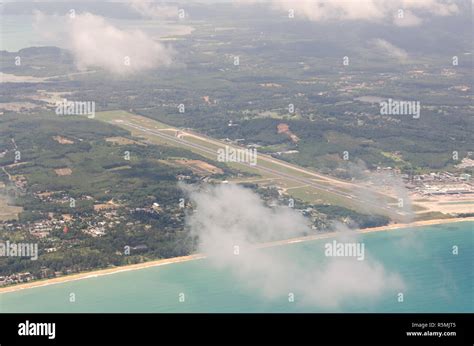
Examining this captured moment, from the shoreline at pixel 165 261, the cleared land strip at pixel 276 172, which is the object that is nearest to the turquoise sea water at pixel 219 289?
the shoreline at pixel 165 261

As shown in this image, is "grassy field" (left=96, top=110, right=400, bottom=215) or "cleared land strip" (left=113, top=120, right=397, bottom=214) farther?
"grassy field" (left=96, top=110, right=400, bottom=215)

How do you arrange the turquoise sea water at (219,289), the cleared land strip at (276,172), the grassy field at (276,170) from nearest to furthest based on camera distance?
the turquoise sea water at (219,289) → the cleared land strip at (276,172) → the grassy field at (276,170)

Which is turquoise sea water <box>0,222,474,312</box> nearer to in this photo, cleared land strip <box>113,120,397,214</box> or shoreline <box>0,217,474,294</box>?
shoreline <box>0,217,474,294</box>

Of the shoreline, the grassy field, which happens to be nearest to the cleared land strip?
the grassy field

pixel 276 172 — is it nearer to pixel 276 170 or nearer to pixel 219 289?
pixel 276 170

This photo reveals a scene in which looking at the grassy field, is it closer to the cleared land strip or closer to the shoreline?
the cleared land strip

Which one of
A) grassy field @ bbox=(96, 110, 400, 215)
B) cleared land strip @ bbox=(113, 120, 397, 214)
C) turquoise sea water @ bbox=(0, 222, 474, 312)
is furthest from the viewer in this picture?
grassy field @ bbox=(96, 110, 400, 215)

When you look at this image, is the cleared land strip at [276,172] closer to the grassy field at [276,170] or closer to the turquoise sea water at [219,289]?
the grassy field at [276,170]

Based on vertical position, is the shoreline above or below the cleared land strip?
→ below

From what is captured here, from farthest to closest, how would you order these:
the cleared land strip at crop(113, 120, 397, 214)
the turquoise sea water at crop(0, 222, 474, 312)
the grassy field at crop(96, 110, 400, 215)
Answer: the grassy field at crop(96, 110, 400, 215)
the cleared land strip at crop(113, 120, 397, 214)
the turquoise sea water at crop(0, 222, 474, 312)

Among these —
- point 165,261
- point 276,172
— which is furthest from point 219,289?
point 276,172
